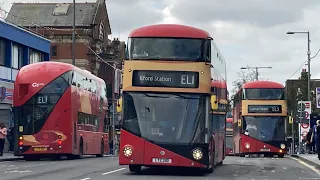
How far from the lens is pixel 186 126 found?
19969 mm

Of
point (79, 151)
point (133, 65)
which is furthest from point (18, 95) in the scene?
point (133, 65)

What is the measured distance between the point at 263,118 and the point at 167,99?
22.9 meters

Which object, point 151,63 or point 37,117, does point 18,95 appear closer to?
point 37,117

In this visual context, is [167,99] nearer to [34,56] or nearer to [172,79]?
[172,79]

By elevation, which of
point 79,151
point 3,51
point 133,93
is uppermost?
point 3,51

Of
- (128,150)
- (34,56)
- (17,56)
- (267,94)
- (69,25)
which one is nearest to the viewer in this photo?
(128,150)

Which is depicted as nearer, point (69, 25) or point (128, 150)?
point (128, 150)

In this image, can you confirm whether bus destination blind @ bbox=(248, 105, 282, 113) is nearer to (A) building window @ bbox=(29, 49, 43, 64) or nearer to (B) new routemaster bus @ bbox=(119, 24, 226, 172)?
(A) building window @ bbox=(29, 49, 43, 64)

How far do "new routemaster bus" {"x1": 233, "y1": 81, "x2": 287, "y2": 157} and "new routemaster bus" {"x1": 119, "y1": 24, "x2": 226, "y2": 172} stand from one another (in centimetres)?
2188

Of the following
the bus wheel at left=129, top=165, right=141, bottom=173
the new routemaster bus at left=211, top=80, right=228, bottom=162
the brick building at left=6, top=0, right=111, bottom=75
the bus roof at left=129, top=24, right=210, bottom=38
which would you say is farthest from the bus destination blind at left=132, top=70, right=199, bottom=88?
the brick building at left=6, top=0, right=111, bottom=75

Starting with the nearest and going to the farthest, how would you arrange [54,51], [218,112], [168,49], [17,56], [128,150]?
1. [128,150]
2. [168,49]
3. [218,112]
4. [17,56]
5. [54,51]

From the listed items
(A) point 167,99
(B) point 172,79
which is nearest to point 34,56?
(B) point 172,79

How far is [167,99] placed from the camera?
20.1m

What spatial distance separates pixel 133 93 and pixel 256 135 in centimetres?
2372
